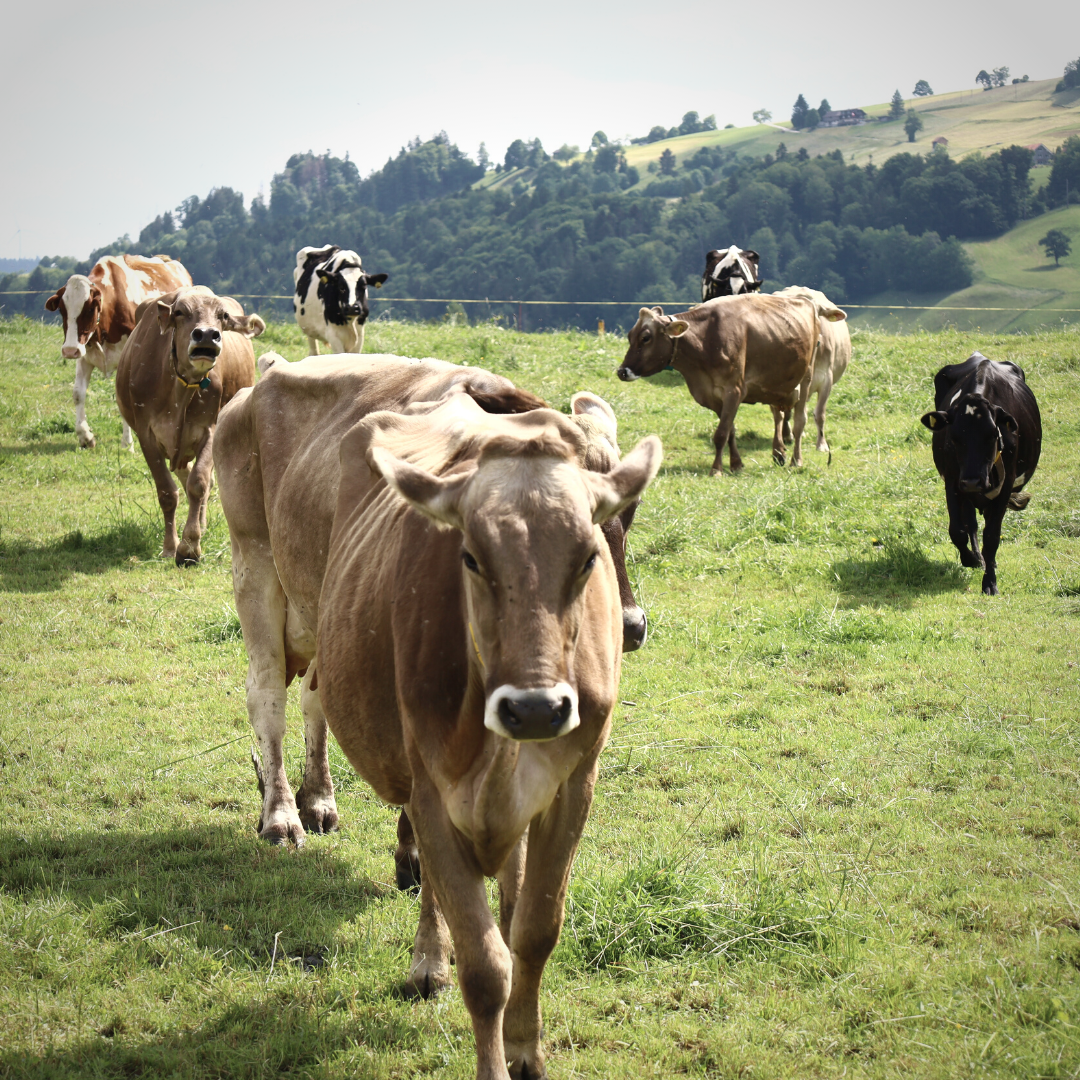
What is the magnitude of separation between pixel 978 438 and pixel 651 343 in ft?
20.4

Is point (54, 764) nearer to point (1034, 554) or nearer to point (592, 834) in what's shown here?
point (592, 834)

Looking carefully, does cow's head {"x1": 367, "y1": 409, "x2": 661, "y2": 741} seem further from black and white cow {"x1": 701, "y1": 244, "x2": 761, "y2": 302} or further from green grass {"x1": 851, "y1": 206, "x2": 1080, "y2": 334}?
green grass {"x1": 851, "y1": 206, "x2": 1080, "y2": 334}

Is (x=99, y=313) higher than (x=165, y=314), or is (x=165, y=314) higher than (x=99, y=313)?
(x=99, y=313)

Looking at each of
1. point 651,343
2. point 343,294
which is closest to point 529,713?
point 651,343

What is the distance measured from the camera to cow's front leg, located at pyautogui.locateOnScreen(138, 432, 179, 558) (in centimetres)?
976

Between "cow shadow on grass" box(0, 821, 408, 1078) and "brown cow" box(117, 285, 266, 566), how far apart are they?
207 inches

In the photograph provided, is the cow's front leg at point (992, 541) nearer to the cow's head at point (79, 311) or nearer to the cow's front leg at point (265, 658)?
the cow's front leg at point (265, 658)

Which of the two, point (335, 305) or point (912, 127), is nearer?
point (335, 305)

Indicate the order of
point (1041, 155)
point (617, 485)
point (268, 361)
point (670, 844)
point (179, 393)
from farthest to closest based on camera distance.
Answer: point (1041, 155), point (179, 393), point (268, 361), point (670, 844), point (617, 485)

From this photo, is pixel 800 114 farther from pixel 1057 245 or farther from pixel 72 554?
pixel 72 554

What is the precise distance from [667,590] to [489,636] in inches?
258

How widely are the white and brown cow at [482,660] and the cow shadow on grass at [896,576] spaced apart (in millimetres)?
6093

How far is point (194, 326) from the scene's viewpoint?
924 centimetres

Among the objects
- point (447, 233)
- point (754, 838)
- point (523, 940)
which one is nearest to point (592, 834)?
point (754, 838)
